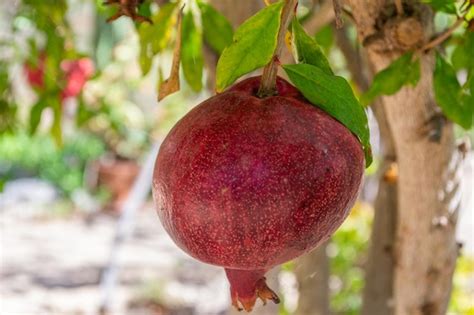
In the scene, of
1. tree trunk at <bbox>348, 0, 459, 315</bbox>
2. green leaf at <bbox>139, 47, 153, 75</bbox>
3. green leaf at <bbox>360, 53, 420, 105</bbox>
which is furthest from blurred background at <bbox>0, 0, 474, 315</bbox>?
green leaf at <bbox>360, 53, 420, 105</bbox>

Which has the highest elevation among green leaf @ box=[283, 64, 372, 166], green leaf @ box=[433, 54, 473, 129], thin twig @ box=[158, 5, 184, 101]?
green leaf @ box=[433, 54, 473, 129]

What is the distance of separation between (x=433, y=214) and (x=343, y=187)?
624 mm

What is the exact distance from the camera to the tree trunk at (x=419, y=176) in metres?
0.92

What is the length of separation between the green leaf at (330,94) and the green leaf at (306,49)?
0.14ft

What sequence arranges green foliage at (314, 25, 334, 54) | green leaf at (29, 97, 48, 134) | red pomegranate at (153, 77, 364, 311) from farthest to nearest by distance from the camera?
1. green leaf at (29, 97, 48, 134)
2. green foliage at (314, 25, 334, 54)
3. red pomegranate at (153, 77, 364, 311)

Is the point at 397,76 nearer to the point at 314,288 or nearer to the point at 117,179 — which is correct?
the point at 314,288

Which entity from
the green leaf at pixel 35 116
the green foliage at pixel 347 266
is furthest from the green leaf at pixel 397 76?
the green foliage at pixel 347 266

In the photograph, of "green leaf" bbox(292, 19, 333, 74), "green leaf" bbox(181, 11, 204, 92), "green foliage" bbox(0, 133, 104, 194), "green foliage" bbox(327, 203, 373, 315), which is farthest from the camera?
"green foliage" bbox(0, 133, 104, 194)

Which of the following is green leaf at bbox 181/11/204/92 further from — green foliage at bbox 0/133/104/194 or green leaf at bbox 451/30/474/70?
green foliage at bbox 0/133/104/194

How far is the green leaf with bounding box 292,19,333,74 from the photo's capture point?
0.69 meters

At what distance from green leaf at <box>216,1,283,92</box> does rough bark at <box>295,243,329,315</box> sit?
3.35ft

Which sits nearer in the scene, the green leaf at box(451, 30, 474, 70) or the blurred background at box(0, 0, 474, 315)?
the green leaf at box(451, 30, 474, 70)

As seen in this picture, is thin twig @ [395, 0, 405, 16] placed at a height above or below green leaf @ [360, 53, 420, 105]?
above

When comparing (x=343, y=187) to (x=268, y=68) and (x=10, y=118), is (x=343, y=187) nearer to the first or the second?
(x=268, y=68)
